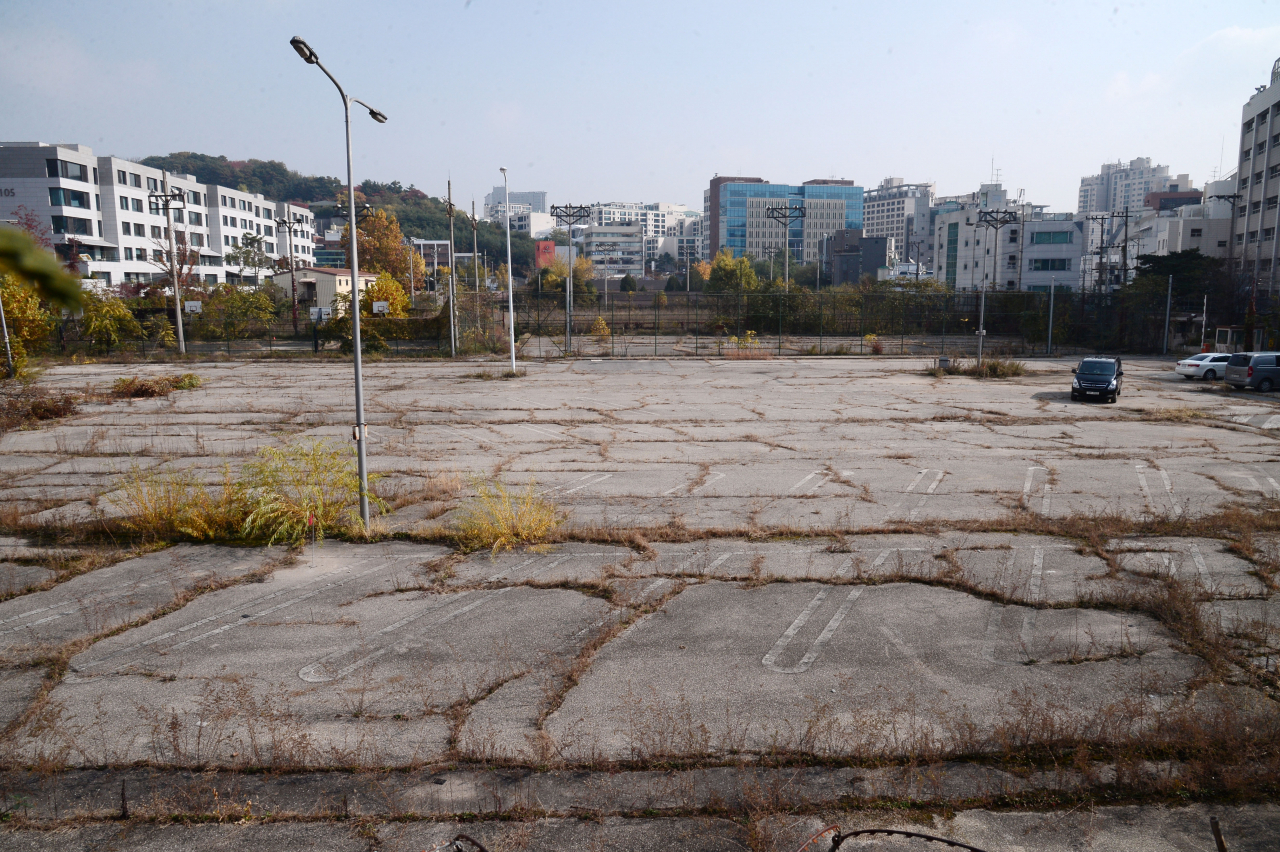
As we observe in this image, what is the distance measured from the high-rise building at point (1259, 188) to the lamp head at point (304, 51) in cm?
7234

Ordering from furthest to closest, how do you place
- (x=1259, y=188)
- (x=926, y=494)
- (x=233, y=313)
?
1. (x=1259, y=188)
2. (x=233, y=313)
3. (x=926, y=494)

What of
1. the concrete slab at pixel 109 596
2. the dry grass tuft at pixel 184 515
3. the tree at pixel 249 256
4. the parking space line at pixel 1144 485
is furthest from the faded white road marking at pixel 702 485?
the tree at pixel 249 256

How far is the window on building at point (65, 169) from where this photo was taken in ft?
245

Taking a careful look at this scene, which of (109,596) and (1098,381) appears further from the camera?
(1098,381)

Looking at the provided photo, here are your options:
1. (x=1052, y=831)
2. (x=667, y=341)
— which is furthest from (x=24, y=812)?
(x=667, y=341)

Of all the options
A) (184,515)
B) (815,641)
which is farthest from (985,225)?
(184,515)

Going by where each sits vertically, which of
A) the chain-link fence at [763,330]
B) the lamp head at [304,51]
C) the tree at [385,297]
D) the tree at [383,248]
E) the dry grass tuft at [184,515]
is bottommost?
the dry grass tuft at [184,515]

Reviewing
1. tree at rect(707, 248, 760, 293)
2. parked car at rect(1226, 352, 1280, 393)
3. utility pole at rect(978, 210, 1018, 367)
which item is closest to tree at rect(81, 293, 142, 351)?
utility pole at rect(978, 210, 1018, 367)

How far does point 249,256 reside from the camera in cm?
9375

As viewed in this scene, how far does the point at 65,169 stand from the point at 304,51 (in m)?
83.8

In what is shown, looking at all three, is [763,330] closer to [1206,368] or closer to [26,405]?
[1206,368]

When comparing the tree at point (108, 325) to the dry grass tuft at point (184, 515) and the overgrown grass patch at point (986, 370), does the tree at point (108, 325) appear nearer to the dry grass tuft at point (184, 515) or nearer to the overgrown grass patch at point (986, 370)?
the dry grass tuft at point (184, 515)

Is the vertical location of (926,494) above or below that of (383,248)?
below

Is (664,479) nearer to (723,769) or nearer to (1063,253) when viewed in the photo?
(723,769)
